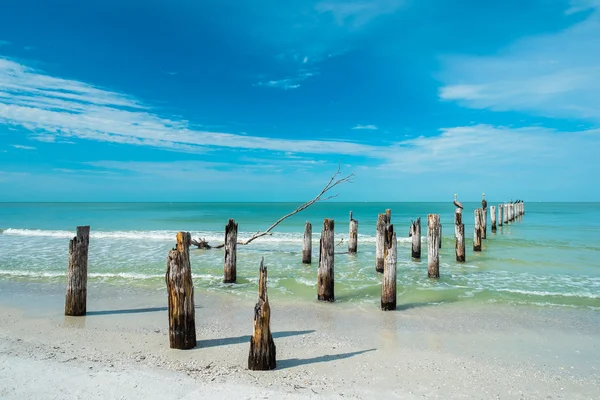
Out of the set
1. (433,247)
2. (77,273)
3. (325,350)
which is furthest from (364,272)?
(77,273)

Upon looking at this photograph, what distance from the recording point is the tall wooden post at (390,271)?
9.32 m

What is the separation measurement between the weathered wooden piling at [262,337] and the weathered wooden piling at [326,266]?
4596 millimetres

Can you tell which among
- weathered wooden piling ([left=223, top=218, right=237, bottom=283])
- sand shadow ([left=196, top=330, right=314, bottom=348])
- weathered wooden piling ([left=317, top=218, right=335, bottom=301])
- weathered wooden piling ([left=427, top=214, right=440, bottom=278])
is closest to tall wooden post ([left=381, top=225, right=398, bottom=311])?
weathered wooden piling ([left=317, top=218, right=335, bottom=301])

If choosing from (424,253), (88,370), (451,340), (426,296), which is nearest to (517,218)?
(424,253)

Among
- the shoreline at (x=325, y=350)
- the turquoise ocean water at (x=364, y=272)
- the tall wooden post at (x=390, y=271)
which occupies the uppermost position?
the tall wooden post at (x=390, y=271)

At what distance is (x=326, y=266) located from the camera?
10266 millimetres

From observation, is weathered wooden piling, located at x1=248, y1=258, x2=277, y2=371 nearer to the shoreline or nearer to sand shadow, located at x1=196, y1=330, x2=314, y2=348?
the shoreline

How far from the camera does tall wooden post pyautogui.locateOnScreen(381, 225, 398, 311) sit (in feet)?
30.6

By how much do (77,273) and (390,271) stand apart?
281 inches

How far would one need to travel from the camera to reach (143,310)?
9.54 metres

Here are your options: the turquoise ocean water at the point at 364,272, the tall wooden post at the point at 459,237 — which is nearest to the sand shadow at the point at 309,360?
the turquoise ocean water at the point at 364,272

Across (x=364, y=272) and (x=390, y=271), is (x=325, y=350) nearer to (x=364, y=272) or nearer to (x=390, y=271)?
(x=390, y=271)

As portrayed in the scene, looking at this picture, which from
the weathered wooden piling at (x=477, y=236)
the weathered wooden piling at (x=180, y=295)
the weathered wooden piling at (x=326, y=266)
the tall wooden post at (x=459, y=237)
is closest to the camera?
the weathered wooden piling at (x=180, y=295)

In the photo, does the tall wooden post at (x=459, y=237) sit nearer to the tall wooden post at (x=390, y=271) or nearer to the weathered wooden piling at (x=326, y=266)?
the tall wooden post at (x=390, y=271)
